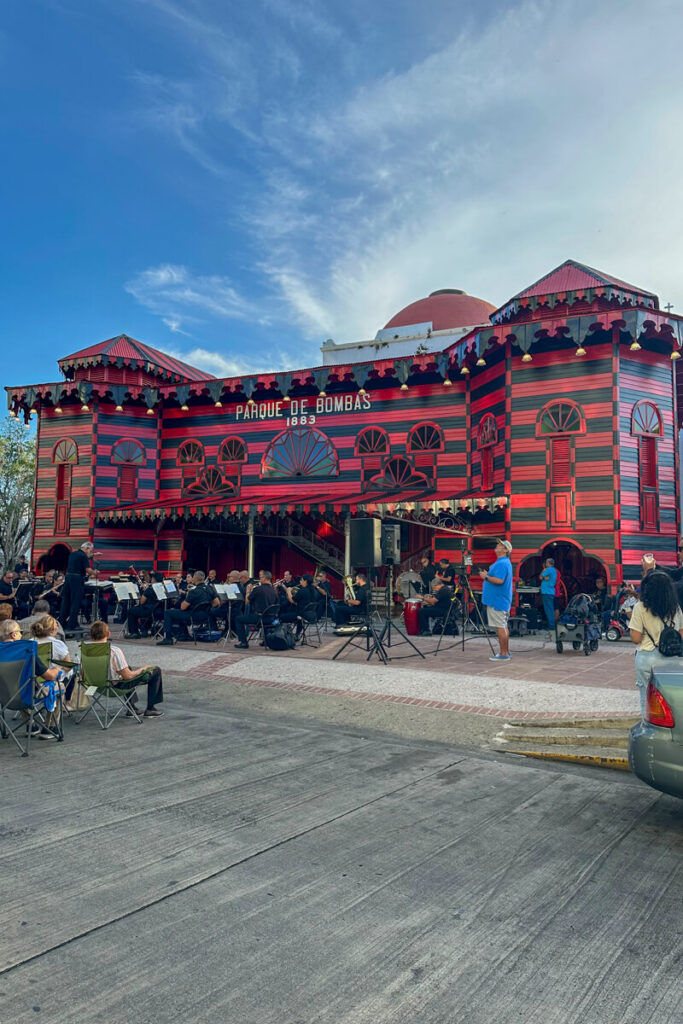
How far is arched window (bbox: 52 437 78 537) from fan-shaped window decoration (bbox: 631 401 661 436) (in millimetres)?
18725

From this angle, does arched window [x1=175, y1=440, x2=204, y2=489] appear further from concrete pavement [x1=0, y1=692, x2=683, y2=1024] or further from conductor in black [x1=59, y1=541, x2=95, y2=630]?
concrete pavement [x1=0, y1=692, x2=683, y2=1024]

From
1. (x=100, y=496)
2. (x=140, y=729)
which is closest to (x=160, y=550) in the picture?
(x=100, y=496)

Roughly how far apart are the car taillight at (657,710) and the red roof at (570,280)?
17.0 metres

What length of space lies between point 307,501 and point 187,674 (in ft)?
35.0

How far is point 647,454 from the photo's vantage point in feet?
60.5

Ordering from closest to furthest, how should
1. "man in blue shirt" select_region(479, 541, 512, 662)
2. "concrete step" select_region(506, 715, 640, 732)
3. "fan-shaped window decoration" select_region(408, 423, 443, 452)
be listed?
1. "concrete step" select_region(506, 715, 640, 732)
2. "man in blue shirt" select_region(479, 541, 512, 662)
3. "fan-shaped window decoration" select_region(408, 423, 443, 452)

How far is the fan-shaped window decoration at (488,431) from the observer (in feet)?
65.2

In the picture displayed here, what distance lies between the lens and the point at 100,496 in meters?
24.4

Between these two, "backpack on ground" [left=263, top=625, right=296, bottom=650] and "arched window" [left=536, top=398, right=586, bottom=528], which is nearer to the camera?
"backpack on ground" [left=263, top=625, right=296, bottom=650]

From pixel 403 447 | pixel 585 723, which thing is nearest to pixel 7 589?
pixel 403 447

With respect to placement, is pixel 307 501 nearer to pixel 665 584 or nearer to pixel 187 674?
pixel 187 674

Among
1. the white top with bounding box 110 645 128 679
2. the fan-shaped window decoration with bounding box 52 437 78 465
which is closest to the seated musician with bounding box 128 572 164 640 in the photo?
the white top with bounding box 110 645 128 679

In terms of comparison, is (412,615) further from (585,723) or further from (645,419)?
(645,419)

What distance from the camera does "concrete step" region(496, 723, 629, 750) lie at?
6.52m
